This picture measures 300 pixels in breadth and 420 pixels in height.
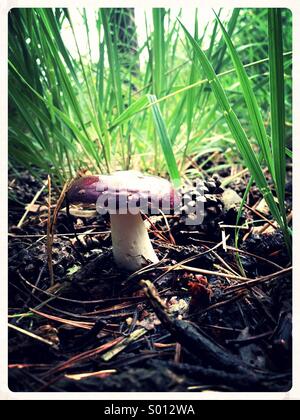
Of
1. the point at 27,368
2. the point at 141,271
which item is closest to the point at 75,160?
the point at 141,271

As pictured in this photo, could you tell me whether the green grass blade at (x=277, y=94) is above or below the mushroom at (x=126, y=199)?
above

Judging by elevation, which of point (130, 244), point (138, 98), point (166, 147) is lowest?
point (130, 244)

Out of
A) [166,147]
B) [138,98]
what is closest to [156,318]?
[166,147]

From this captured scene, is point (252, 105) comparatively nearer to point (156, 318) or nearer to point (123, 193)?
point (123, 193)

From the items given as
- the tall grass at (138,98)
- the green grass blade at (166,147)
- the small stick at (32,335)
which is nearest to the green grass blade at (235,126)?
the tall grass at (138,98)

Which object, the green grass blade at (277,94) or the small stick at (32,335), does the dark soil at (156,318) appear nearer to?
the small stick at (32,335)

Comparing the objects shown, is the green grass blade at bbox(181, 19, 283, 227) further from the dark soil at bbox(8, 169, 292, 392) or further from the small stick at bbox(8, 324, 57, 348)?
the small stick at bbox(8, 324, 57, 348)

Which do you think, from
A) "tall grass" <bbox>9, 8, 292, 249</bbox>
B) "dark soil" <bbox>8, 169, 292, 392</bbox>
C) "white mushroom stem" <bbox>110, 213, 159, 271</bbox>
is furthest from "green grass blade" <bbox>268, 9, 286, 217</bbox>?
"white mushroom stem" <bbox>110, 213, 159, 271</bbox>
